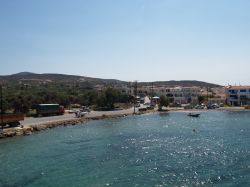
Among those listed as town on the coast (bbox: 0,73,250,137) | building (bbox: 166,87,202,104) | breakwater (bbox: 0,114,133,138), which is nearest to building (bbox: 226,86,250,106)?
town on the coast (bbox: 0,73,250,137)

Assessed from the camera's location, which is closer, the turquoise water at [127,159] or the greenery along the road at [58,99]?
the turquoise water at [127,159]

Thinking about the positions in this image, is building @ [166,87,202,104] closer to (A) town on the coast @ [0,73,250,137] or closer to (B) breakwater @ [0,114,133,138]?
(A) town on the coast @ [0,73,250,137]

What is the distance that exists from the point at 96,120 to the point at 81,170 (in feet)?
164

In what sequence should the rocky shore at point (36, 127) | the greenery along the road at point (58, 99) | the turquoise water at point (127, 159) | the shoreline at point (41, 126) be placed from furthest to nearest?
the greenery along the road at point (58, 99)
the shoreline at point (41, 126)
the rocky shore at point (36, 127)
the turquoise water at point (127, 159)

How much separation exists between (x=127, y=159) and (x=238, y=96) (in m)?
93.8

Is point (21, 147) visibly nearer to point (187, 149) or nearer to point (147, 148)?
point (147, 148)

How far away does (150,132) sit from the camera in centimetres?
5997

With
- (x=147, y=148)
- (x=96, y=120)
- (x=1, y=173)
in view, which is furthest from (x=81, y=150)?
(x=96, y=120)

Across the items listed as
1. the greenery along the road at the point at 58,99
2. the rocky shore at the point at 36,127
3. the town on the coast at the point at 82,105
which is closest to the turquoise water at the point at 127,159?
the rocky shore at the point at 36,127

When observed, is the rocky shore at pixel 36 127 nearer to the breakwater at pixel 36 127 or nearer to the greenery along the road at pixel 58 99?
the breakwater at pixel 36 127

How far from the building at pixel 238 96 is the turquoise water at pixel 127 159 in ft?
217

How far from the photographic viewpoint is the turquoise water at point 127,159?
29.2 metres

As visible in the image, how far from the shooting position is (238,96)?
12269 centimetres

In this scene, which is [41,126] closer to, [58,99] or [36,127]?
[36,127]
